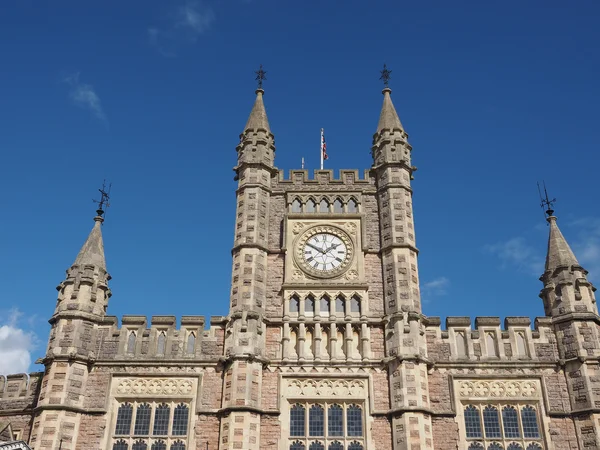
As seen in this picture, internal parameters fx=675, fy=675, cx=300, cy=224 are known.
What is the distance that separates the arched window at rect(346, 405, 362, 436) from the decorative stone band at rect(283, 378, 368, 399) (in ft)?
1.57

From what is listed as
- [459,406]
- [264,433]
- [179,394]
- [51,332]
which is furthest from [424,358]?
[51,332]

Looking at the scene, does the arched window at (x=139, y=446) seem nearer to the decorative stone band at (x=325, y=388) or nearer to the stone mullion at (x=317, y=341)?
the decorative stone band at (x=325, y=388)

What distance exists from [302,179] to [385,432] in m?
13.3

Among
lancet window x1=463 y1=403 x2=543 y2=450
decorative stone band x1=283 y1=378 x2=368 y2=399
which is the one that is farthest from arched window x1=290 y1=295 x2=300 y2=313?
lancet window x1=463 y1=403 x2=543 y2=450

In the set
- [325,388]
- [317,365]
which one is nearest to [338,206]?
[317,365]

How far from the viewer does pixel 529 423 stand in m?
26.9

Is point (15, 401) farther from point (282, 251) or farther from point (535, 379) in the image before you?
point (535, 379)

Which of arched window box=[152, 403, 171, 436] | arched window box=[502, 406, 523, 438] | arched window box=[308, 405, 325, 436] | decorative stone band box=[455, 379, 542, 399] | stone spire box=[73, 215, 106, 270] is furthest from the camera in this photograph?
stone spire box=[73, 215, 106, 270]

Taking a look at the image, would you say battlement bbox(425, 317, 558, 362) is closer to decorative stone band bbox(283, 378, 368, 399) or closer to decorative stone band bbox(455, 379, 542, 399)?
decorative stone band bbox(455, 379, 542, 399)

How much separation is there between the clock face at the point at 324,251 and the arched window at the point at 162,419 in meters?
8.60

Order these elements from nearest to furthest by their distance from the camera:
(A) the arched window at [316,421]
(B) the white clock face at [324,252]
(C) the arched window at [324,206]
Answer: (A) the arched window at [316,421], (B) the white clock face at [324,252], (C) the arched window at [324,206]

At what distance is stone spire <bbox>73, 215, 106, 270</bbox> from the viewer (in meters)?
31.0

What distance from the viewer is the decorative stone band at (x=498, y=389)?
27.3 meters

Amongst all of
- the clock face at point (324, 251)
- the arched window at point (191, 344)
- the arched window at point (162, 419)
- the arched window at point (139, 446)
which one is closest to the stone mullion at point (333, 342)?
the clock face at point (324, 251)
